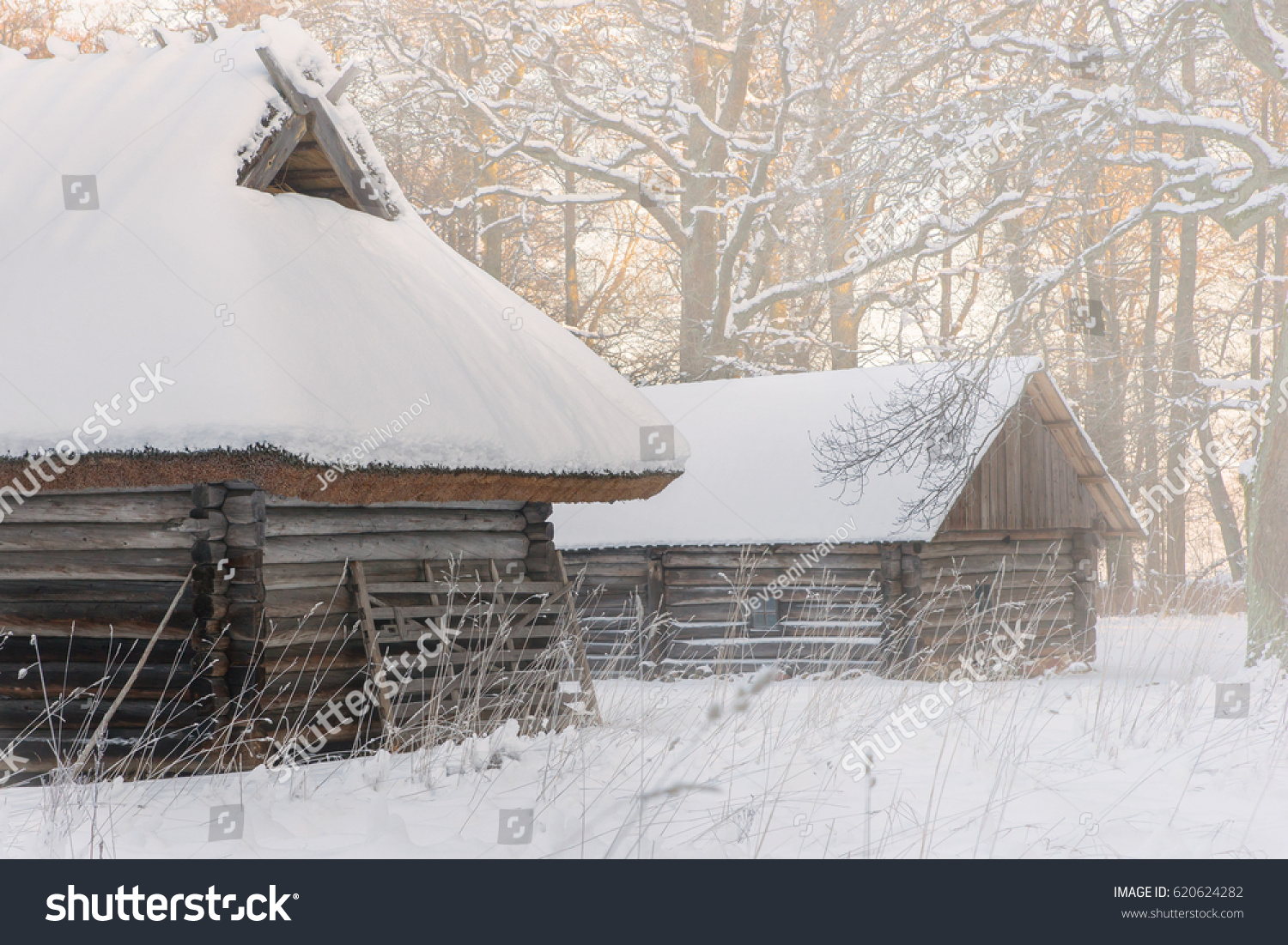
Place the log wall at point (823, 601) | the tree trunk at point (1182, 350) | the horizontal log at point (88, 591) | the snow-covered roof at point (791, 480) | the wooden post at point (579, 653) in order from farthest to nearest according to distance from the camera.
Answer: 1. the tree trunk at point (1182, 350)
2. the snow-covered roof at point (791, 480)
3. the log wall at point (823, 601)
4. the wooden post at point (579, 653)
5. the horizontal log at point (88, 591)

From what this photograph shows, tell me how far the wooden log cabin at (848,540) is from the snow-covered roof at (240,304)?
5.38 metres

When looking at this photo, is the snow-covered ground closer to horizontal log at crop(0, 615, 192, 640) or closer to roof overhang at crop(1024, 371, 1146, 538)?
horizontal log at crop(0, 615, 192, 640)

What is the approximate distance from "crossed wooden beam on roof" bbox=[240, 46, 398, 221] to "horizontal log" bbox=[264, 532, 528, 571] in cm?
245

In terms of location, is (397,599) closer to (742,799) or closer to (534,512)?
(534,512)

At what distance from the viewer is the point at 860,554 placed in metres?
13.8

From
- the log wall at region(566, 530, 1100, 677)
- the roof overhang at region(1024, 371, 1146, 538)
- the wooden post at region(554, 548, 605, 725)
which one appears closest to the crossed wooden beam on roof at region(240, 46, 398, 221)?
the wooden post at region(554, 548, 605, 725)

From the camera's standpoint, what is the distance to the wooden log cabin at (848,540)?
13555mm

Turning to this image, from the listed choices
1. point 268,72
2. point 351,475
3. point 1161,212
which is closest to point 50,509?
point 351,475

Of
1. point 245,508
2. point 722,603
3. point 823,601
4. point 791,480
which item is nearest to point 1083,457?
A: point 791,480

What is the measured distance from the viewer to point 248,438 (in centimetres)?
579

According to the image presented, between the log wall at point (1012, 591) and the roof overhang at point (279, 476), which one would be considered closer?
the roof overhang at point (279, 476)

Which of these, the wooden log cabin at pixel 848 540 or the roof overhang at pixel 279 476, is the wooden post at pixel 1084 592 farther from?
the roof overhang at pixel 279 476

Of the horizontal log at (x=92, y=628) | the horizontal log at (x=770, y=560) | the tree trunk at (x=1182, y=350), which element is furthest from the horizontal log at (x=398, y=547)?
the tree trunk at (x=1182, y=350)

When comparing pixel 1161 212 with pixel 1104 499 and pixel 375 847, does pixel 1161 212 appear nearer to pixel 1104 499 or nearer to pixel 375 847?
pixel 1104 499
